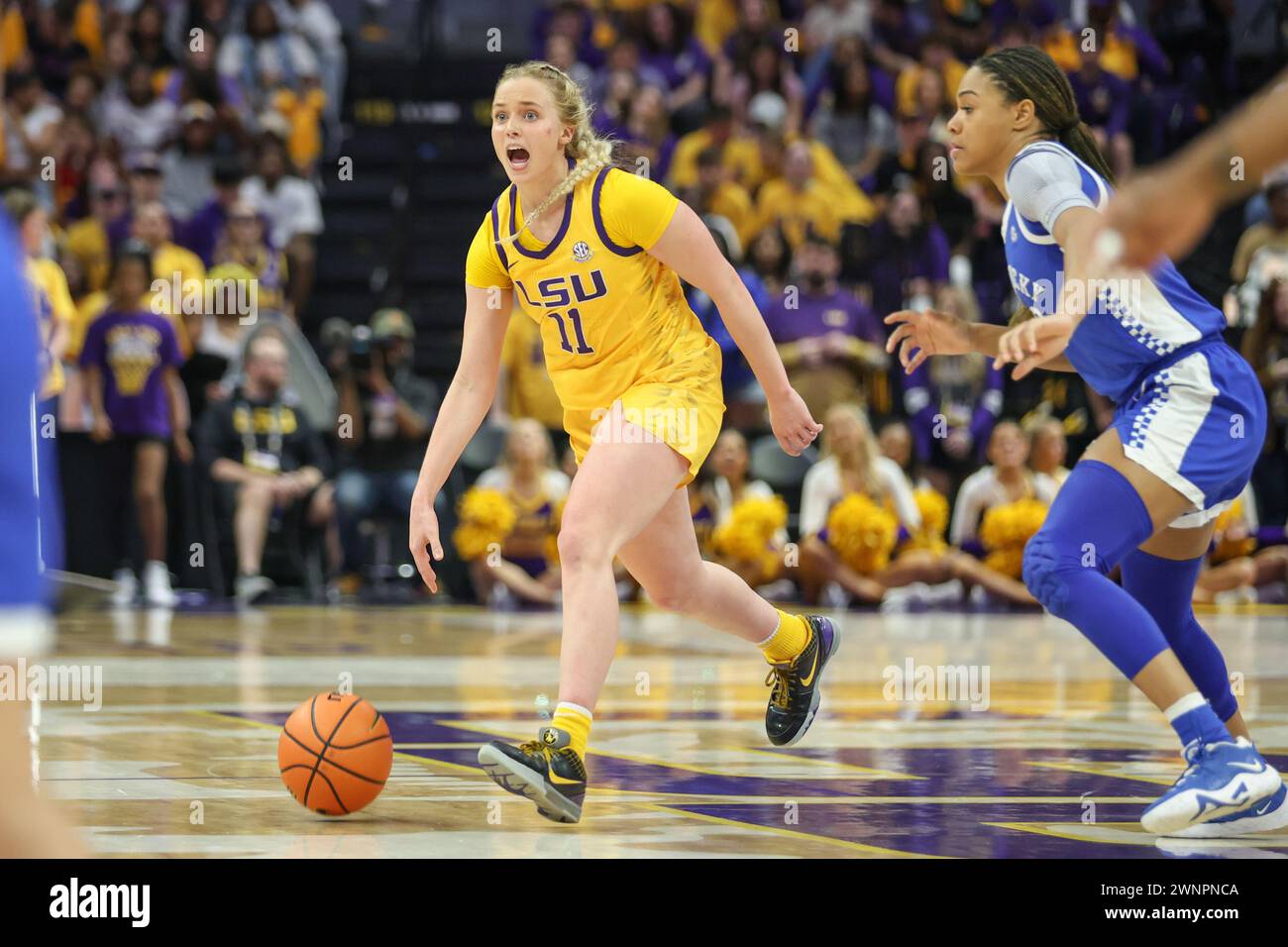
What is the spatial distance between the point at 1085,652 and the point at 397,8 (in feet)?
43.3

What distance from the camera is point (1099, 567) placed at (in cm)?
521

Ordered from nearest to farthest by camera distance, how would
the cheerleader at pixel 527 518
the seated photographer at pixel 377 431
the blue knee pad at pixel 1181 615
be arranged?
the blue knee pad at pixel 1181 615 < the cheerleader at pixel 527 518 < the seated photographer at pixel 377 431

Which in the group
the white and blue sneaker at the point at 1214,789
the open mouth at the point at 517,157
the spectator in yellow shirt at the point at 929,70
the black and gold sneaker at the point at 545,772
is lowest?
the white and blue sneaker at the point at 1214,789

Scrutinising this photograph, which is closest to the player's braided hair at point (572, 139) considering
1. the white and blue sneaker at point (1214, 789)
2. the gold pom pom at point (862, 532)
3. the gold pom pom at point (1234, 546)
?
the white and blue sneaker at point (1214, 789)

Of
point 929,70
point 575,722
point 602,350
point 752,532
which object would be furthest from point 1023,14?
point 575,722

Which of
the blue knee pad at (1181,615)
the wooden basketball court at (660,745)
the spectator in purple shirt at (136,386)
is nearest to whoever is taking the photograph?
the wooden basketball court at (660,745)

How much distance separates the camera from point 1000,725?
757cm

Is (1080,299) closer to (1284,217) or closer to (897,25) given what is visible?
(1284,217)

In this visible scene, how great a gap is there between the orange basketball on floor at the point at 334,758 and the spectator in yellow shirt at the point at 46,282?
25.9ft

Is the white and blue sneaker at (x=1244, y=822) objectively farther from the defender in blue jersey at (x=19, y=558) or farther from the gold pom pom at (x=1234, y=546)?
the gold pom pom at (x=1234, y=546)

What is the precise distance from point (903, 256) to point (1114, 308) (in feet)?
34.2

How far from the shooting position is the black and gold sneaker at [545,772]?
5.12m

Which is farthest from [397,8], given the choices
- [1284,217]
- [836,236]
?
[1284,217]

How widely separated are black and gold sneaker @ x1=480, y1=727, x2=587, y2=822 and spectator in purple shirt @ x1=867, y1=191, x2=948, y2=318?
10494 mm
